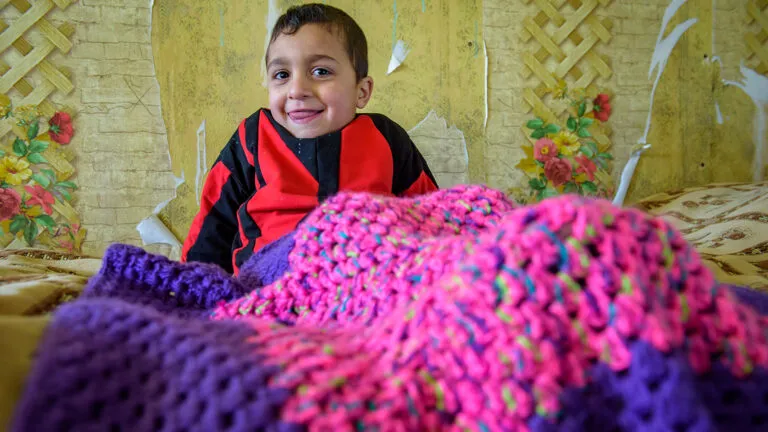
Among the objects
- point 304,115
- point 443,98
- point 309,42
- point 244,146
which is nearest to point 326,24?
point 309,42

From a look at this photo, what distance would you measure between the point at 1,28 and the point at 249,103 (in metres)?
0.67

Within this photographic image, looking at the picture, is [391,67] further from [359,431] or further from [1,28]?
[359,431]

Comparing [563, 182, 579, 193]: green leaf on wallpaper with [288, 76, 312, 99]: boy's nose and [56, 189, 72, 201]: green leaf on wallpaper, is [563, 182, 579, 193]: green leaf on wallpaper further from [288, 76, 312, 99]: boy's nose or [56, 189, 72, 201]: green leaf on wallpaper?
[56, 189, 72, 201]: green leaf on wallpaper

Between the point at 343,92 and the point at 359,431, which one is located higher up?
the point at 343,92

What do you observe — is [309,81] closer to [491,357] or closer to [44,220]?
[491,357]

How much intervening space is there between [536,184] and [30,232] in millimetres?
1502

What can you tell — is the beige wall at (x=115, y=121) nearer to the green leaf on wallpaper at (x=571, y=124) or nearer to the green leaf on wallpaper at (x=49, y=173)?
the green leaf on wallpaper at (x=49, y=173)

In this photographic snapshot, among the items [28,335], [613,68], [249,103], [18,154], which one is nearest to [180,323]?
[28,335]

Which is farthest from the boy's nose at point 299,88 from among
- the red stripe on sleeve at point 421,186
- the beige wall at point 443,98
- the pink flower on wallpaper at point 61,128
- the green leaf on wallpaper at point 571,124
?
the green leaf on wallpaper at point 571,124

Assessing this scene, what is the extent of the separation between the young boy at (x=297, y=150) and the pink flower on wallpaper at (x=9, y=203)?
75 cm

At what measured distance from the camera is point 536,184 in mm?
1594

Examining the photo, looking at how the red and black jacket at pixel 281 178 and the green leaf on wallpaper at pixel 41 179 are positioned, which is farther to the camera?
the green leaf on wallpaper at pixel 41 179

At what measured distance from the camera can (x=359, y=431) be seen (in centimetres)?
A: 27

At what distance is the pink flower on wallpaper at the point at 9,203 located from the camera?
139 centimetres
